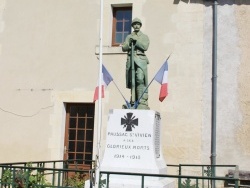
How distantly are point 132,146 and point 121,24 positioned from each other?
520cm

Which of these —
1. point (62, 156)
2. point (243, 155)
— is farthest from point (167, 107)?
point (62, 156)

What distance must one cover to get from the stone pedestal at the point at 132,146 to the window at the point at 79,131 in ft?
12.8

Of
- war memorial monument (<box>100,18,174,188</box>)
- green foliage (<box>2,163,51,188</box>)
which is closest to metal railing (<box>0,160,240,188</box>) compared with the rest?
green foliage (<box>2,163,51,188</box>)

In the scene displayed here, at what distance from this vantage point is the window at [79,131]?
10820 millimetres

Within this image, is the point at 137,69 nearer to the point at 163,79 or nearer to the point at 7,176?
the point at 163,79

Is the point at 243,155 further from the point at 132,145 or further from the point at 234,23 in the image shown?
the point at 132,145

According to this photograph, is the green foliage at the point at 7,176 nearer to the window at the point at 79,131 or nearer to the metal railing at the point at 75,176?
the metal railing at the point at 75,176

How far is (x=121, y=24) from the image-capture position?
1121 cm

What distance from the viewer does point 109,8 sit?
36.1 feet

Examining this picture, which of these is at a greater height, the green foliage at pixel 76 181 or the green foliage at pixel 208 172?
the green foliage at pixel 208 172

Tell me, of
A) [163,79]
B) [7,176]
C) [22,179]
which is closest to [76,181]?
[7,176]

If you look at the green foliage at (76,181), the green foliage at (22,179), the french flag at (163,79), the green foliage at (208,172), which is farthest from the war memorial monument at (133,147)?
the green foliage at (208,172)

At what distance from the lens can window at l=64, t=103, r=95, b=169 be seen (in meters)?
10.8

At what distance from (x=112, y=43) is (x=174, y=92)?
Result: 219cm
